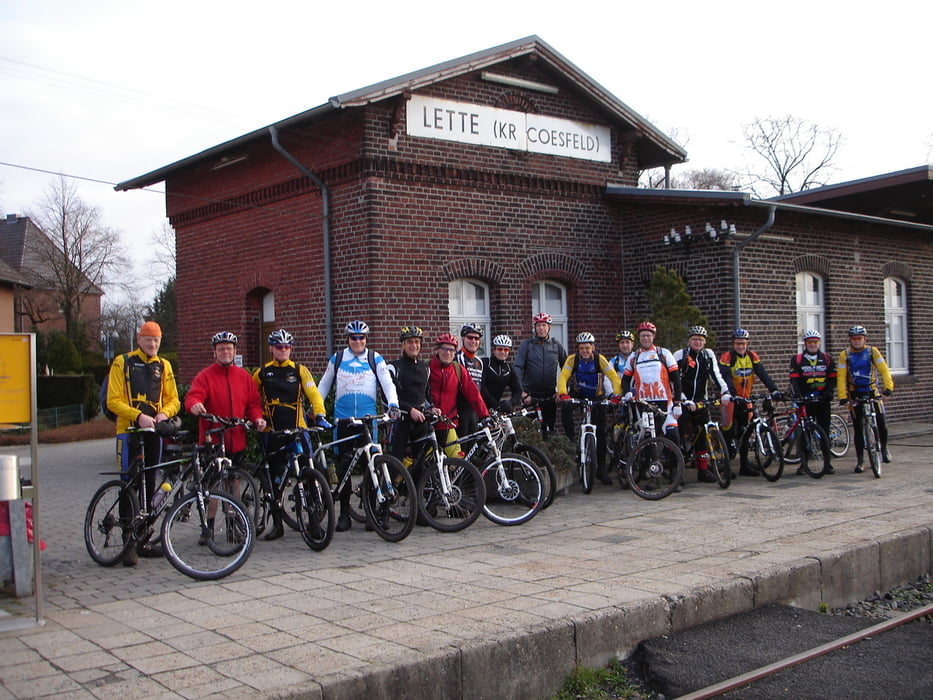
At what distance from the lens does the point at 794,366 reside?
12742mm

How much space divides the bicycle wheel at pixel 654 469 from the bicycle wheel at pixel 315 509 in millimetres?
3968

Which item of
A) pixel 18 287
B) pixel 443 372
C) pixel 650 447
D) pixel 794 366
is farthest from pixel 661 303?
pixel 18 287

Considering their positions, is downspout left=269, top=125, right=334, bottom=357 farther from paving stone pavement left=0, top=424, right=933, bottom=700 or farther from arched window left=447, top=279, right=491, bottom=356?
paving stone pavement left=0, top=424, right=933, bottom=700

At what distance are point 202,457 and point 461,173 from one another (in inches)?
309

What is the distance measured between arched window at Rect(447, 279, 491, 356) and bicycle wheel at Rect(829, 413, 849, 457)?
5.25 metres

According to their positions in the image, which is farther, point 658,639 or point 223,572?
point 223,572

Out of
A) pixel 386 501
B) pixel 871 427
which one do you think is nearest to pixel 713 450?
pixel 871 427

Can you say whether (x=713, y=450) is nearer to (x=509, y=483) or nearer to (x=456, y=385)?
(x=509, y=483)

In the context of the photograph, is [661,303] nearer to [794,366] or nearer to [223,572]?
[794,366]

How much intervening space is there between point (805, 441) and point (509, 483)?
204 inches

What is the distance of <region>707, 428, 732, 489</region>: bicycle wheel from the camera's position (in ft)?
36.9

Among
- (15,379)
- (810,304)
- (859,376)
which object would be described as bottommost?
(859,376)

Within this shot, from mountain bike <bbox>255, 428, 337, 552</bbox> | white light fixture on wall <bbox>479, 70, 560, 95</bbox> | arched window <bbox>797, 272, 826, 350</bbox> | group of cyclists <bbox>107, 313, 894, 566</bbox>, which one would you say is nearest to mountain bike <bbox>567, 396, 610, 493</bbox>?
group of cyclists <bbox>107, 313, 894, 566</bbox>

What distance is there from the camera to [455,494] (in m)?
8.66
